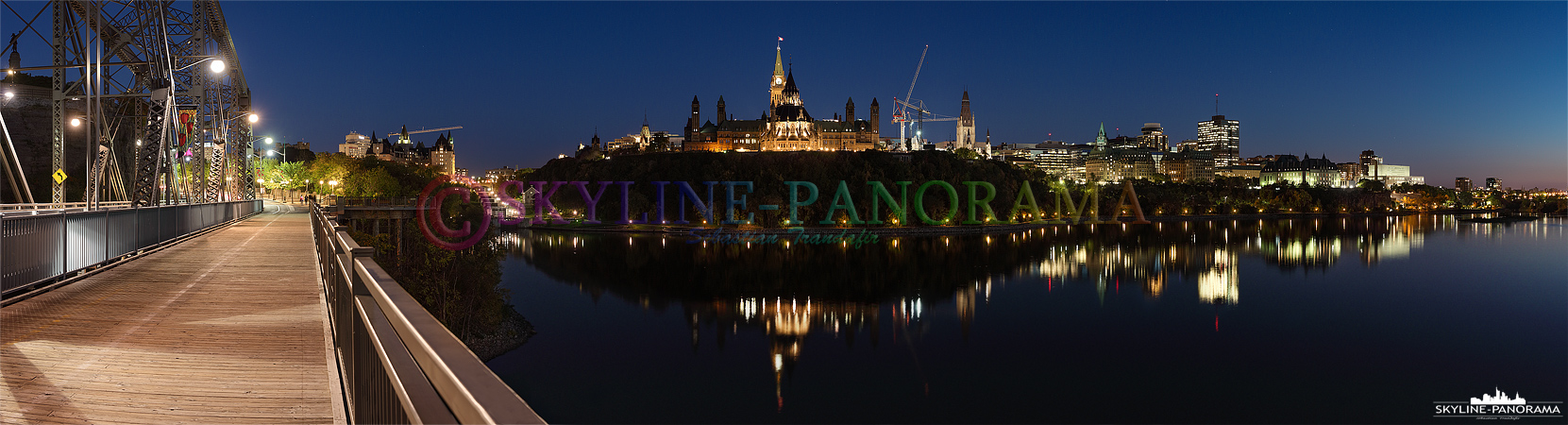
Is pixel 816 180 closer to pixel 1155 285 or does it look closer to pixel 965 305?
pixel 1155 285

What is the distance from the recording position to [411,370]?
288 centimetres

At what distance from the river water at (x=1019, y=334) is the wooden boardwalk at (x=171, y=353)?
16.4m

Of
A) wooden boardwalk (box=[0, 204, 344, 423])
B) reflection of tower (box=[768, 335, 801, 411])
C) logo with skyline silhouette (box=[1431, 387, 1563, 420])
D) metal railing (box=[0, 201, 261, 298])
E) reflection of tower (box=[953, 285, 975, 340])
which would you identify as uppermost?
metal railing (box=[0, 201, 261, 298])

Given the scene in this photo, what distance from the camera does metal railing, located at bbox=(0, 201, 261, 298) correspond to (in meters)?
10.8

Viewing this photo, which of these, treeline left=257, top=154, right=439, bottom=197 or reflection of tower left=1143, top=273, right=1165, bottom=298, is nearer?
reflection of tower left=1143, top=273, right=1165, bottom=298

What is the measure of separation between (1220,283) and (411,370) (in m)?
63.2

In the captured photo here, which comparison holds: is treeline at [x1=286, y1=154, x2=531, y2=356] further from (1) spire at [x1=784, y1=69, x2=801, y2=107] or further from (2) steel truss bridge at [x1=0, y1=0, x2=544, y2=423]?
(1) spire at [x1=784, y1=69, x2=801, y2=107]

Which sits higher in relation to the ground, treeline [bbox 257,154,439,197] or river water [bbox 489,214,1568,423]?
treeline [bbox 257,154,439,197]

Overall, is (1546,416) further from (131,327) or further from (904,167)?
(904,167)

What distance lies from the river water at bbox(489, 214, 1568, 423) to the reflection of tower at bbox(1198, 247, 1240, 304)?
290 mm

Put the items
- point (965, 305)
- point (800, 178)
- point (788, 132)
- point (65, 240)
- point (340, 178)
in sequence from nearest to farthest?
point (65, 240) < point (965, 305) < point (340, 178) < point (800, 178) < point (788, 132)

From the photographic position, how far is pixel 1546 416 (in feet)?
97.7

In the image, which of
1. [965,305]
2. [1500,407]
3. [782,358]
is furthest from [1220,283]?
[782,358]

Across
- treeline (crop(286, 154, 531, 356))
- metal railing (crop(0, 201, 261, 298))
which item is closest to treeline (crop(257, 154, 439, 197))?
treeline (crop(286, 154, 531, 356))
